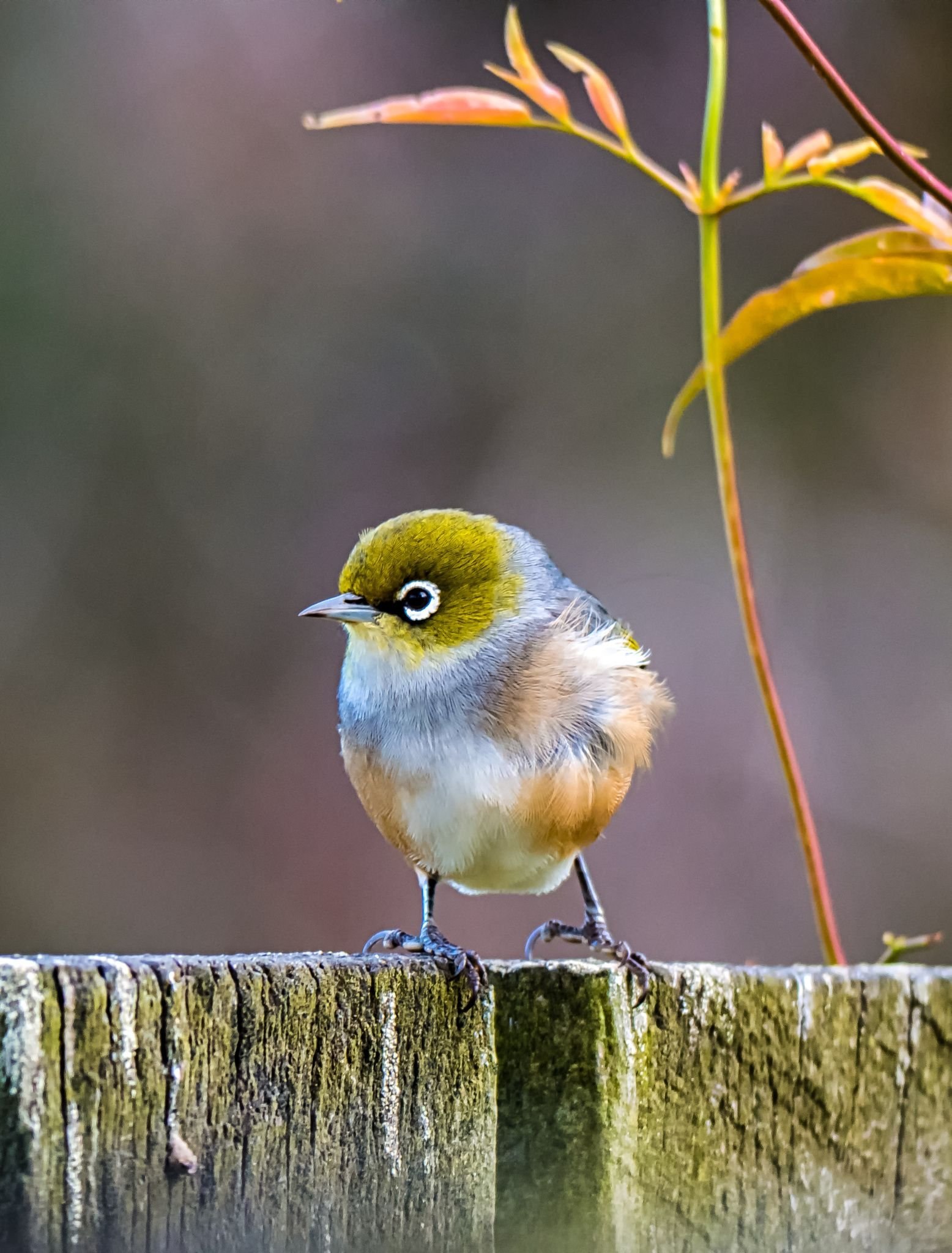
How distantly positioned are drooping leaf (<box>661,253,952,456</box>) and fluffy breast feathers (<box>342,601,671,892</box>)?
39.7 inches

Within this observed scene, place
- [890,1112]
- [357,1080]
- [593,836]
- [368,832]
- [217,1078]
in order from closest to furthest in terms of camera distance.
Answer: [217,1078]
[357,1080]
[890,1112]
[593,836]
[368,832]

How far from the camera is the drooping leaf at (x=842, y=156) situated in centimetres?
215

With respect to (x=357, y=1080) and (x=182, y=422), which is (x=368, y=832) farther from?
(x=357, y=1080)


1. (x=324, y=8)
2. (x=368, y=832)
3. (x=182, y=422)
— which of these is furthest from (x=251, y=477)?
(x=324, y=8)

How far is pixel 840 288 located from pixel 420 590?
128 cm

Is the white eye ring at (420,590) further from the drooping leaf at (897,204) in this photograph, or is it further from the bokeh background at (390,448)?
the bokeh background at (390,448)

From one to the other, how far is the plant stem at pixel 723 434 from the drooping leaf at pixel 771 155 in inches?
5.6

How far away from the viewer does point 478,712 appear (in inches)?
118

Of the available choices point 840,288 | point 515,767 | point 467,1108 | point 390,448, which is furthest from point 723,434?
point 390,448

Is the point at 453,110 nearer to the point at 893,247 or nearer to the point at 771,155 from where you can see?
the point at 771,155

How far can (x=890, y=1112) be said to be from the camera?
86.6 inches

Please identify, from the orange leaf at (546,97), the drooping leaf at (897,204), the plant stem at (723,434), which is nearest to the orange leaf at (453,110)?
the orange leaf at (546,97)

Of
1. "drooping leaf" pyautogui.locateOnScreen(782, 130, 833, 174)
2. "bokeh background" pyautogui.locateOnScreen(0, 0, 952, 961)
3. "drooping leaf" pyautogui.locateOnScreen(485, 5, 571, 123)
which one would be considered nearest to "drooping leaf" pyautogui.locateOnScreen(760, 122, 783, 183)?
"drooping leaf" pyautogui.locateOnScreen(782, 130, 833, 174)

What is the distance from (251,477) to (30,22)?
223 centimetres
